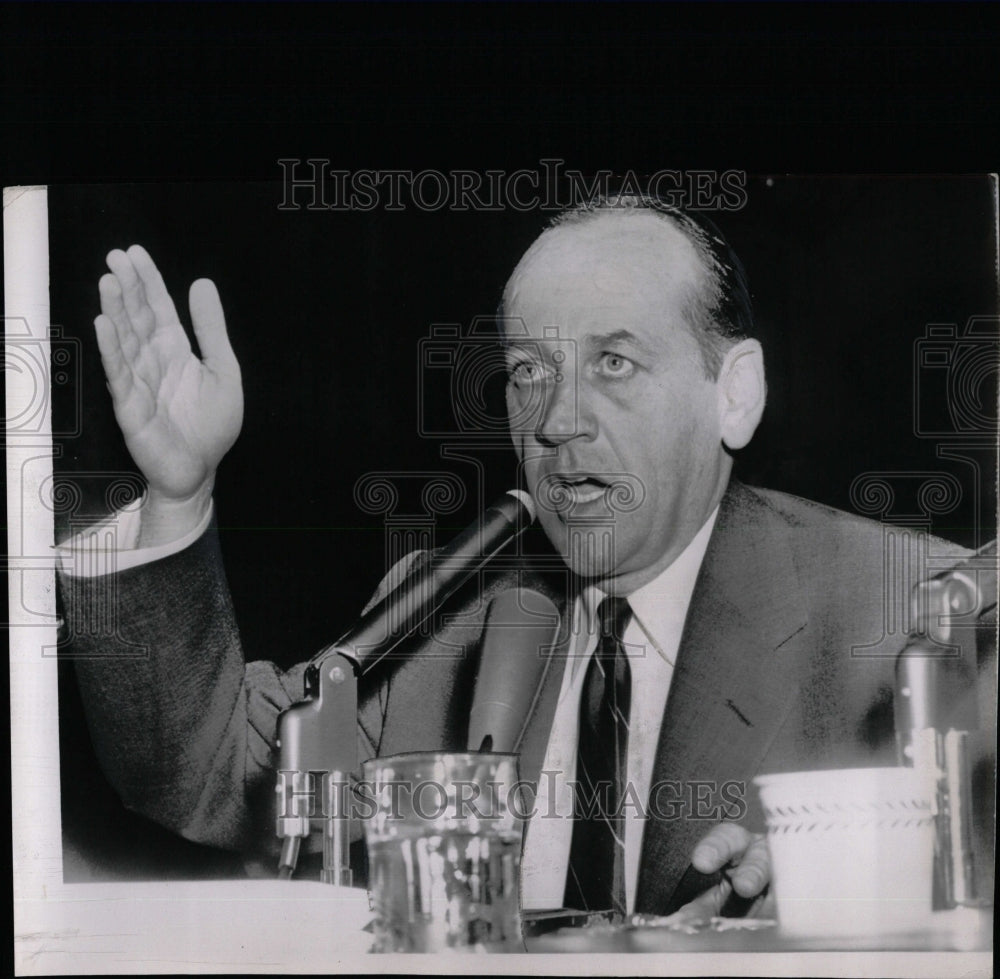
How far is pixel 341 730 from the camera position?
325 centimetres

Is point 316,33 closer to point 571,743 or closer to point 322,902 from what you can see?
point 571,743

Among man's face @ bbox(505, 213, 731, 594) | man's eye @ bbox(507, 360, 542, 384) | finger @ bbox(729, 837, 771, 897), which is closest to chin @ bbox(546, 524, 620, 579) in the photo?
man's face @ bbox(505, 213, 731, 594)

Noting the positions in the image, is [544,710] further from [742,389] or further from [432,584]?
[742,389]

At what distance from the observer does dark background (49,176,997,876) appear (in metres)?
3.22

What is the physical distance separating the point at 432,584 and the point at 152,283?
1009 mm

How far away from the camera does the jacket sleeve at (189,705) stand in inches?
129

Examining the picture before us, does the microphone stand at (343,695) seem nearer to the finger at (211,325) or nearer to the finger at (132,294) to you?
the finger at (211,325)

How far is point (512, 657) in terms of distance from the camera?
326 cm

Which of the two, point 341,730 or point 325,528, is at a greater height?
point 325,528

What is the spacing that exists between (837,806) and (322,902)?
1.26 m

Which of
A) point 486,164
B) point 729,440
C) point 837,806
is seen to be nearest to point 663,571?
point 729,440

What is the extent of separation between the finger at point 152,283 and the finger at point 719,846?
1791mm

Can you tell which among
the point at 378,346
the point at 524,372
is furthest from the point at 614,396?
the point at 378,346

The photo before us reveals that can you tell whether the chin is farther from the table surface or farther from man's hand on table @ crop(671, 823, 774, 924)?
the table surface
